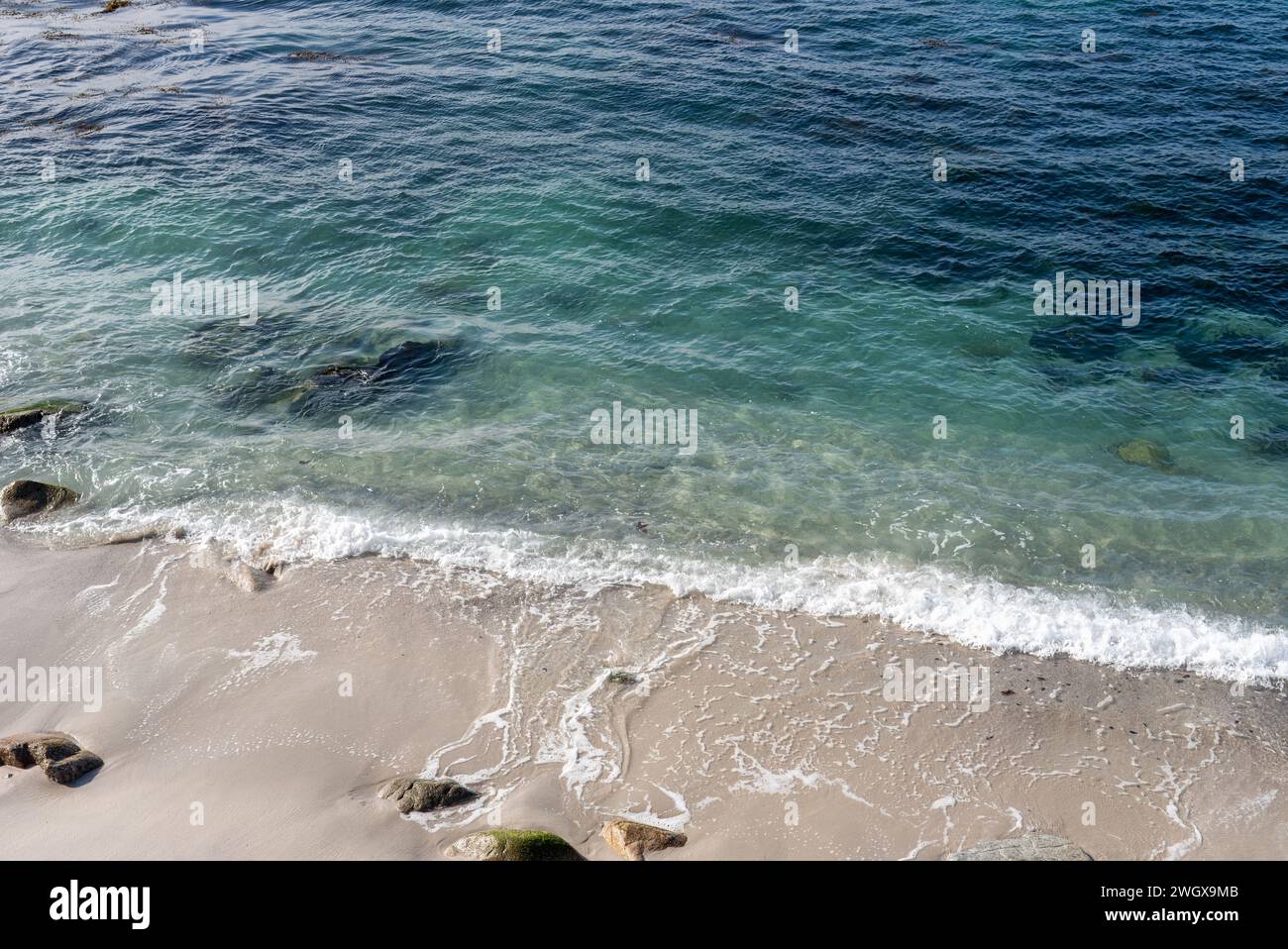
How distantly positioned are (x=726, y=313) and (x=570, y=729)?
13.2 meters

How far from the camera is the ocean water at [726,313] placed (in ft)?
54.3

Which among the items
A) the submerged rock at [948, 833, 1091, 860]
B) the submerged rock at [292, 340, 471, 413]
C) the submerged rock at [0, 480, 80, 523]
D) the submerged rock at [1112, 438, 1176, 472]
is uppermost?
the submerged rock at [292, 340, 471, 413]

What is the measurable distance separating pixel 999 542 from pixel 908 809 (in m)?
6.44

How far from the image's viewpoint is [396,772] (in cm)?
1209

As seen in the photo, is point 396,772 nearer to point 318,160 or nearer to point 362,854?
point 362,854

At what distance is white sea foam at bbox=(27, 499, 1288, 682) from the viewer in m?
14.2

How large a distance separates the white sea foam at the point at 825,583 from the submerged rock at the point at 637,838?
5.06 m

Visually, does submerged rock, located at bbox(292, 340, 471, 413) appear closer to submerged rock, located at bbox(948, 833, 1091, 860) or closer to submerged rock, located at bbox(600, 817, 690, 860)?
submerged rock, located at bbox(600, 817, 690, 860)

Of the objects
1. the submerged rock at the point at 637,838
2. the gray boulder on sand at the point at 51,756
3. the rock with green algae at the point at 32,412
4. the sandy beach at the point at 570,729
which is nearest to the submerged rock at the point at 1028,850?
the sandy beach at the point at 570,729

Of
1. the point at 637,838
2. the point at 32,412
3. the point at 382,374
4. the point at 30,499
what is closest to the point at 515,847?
the point at 637,838

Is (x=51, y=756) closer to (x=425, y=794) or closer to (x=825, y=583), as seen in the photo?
(x=425, y=794)

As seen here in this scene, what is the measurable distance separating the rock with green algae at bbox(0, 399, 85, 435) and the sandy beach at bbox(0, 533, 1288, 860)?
5431mm

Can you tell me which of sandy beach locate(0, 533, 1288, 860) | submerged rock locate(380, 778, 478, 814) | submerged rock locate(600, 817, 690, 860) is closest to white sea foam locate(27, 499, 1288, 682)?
sandy beach locate(0, 533, 1288, 860)

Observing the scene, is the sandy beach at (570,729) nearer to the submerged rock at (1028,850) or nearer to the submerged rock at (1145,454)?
the submerged rock at (1028,850)
